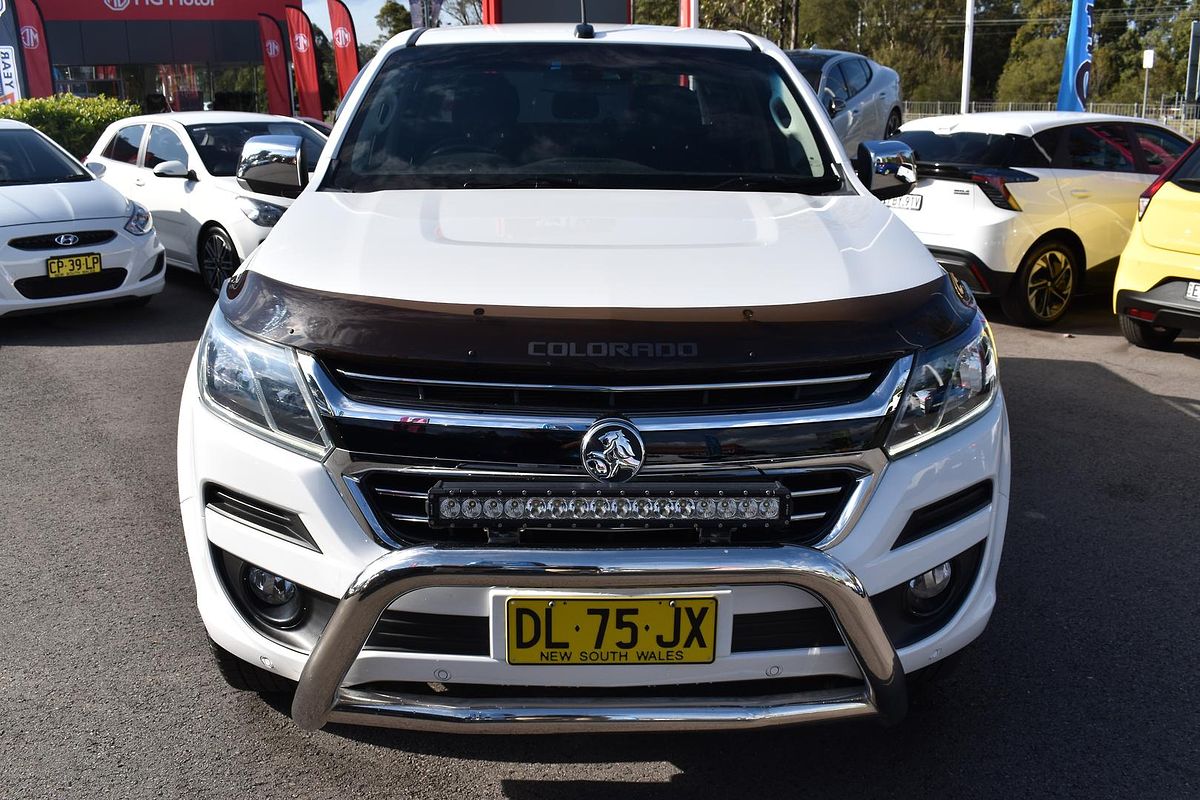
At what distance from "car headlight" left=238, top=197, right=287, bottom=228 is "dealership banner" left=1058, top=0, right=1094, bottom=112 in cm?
1469

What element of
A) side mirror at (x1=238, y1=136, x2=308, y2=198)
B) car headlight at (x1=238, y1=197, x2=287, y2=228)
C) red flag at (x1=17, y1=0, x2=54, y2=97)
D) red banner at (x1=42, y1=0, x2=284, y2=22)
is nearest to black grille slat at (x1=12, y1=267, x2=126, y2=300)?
car headlight at (x1=238, y1=197, x2=287, y2=228)

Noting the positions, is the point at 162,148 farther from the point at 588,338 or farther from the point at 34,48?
the point at 34,48

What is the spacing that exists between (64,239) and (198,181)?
1712 mm

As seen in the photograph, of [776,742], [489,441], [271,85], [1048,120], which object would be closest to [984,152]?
[1048,120]

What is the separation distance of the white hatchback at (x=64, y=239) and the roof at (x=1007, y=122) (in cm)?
618

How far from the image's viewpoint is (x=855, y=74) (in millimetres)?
15320

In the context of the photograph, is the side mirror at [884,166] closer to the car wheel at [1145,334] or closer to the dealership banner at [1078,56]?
the car wheel at [1145,334]

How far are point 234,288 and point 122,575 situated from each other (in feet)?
5.59

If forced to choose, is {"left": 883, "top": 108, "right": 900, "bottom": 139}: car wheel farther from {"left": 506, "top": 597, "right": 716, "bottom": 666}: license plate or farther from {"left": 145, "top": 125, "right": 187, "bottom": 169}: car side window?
{"left": 506, "top": 597, "right": 716, "bottom": 666}: license plate

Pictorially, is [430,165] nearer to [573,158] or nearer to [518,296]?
[573,158]

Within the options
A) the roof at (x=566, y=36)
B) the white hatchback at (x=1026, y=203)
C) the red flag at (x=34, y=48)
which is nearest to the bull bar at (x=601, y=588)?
the roof at (x=566, y=36)

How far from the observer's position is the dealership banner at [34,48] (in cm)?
2416

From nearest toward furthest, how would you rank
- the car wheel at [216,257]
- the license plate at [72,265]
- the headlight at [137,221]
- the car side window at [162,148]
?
the license plate at [72,265], the headlight at [137,221], the car wheel at [216,257], the car side window at [162,148]

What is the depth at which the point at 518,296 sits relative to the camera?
8.14 feet
